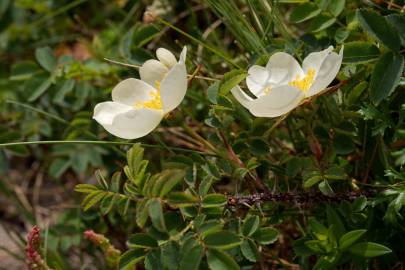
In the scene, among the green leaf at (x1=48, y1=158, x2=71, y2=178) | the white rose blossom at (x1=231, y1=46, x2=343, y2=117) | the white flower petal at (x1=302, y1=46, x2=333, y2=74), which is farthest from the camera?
the green leaf at (x1=48, y1=158, x2=71, y2=178)

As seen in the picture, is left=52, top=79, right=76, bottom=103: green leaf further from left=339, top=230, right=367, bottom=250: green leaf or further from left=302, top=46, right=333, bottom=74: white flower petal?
left=339, top=230, right=367, bottom=250: green leaf

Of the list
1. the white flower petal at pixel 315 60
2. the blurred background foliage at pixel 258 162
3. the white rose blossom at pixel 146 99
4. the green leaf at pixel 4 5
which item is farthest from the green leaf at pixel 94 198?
the green leaf at pixel 4 5

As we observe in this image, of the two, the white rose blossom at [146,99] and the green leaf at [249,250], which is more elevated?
the white rose blossom at [146,99]

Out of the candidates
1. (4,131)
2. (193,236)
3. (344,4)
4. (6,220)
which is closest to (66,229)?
(4,131)

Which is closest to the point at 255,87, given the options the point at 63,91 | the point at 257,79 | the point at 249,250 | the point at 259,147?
the point at 257,79

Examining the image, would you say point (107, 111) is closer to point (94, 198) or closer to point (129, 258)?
point (94, 198)

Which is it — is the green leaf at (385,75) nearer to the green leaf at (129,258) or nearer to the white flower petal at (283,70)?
the white flower petal at (283,70)

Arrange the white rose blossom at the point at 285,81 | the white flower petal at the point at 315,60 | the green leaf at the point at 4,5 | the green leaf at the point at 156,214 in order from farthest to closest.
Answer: the green leaf at the point at 4,5 → the white flower petal at the point at 315,60 → the white rose blossom at the point at 285,81 → the green leaf at the point at 156,214

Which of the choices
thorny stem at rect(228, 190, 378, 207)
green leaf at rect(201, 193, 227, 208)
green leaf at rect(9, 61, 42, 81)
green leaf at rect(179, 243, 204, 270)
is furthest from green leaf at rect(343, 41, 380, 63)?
green leaf at rect(9, 61, 42, 81)
